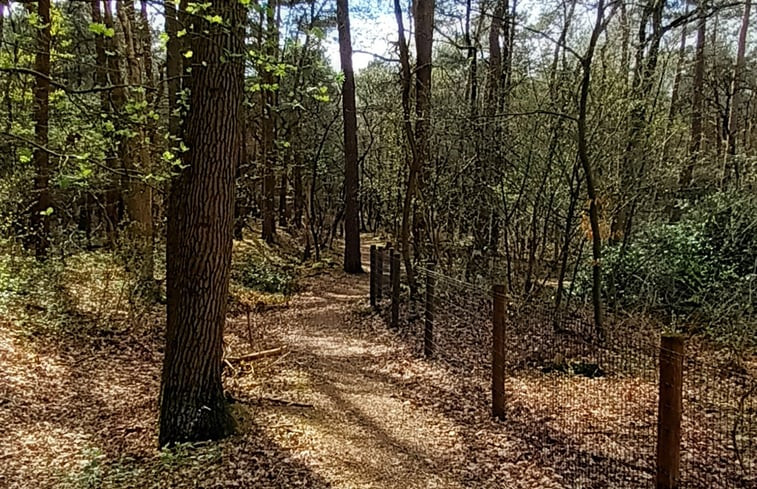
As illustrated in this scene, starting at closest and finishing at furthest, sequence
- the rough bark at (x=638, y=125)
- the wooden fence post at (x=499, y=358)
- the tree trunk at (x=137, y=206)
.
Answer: the wooden fence post at (x=499, y=358) → the rough bark at (x=638, y=125) → the tree trunk at (x=137, y=206)

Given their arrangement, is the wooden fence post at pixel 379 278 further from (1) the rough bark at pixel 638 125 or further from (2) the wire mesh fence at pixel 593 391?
(1) the rough bark at pixel 638 125

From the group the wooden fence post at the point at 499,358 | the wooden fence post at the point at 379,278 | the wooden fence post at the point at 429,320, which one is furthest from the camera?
the wooden fence post at the point at 379,278

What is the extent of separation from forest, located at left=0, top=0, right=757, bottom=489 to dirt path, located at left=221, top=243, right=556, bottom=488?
0.03 m

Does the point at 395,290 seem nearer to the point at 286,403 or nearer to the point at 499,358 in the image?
the point at 286,403

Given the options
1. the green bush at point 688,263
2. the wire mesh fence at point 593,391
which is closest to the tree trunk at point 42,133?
the wire mesh fence at point 593,391

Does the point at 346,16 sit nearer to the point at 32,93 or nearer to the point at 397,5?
the point at 397,5

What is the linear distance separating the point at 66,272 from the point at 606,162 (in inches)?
326

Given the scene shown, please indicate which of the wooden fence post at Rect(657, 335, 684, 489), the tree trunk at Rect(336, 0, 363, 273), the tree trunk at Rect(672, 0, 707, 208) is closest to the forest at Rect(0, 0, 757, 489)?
the wooden fence post at Rect(657, 335, 684, 489)

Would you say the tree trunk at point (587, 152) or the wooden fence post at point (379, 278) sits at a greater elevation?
the tree trunk at point (587, 152)

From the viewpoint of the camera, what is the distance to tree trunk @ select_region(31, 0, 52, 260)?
7832 millimetres

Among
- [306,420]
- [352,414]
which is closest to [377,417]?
[352,414]

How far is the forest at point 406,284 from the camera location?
4.16 m

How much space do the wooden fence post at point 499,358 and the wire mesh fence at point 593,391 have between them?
50mm

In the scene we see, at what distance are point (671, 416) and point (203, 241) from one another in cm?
346
